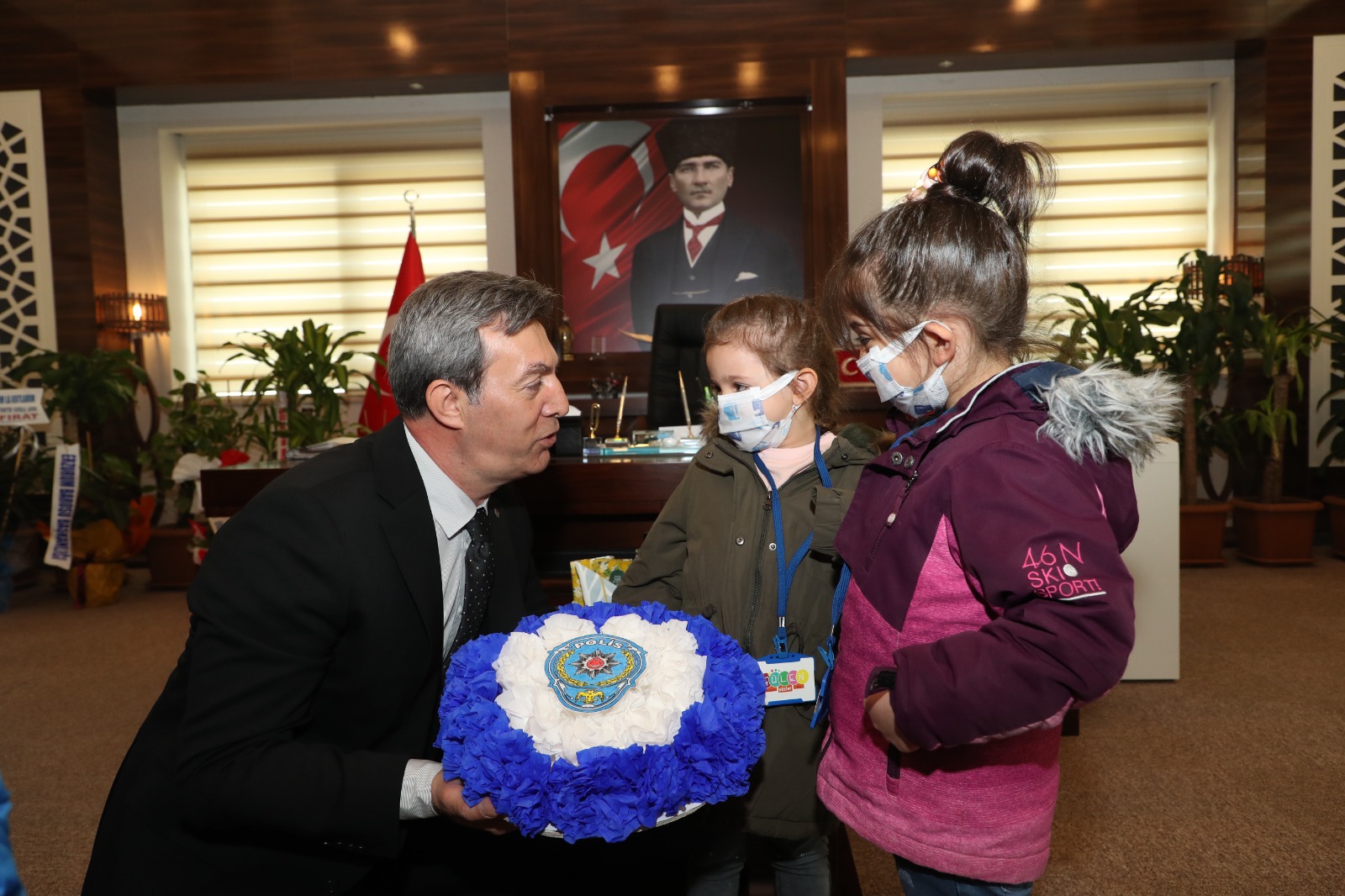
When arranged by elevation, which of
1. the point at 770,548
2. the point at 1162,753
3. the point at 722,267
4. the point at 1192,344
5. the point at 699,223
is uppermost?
the point at 699,223

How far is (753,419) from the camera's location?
1654mm

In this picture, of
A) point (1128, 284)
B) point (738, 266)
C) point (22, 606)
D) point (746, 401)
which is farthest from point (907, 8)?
point (22, 606)

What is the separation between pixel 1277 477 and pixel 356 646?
5.37 meters

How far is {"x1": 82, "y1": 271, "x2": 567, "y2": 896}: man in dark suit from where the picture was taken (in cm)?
112

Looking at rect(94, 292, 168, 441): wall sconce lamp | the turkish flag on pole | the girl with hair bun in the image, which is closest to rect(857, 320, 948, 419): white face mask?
the girl with hair bun

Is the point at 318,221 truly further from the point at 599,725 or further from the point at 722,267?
the point at 599,725

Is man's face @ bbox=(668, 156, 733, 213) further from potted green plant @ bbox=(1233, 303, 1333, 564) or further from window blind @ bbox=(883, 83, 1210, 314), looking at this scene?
potted green plant @ bbox=(1233, 303, 1333, 564)

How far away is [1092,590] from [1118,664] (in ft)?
0.27

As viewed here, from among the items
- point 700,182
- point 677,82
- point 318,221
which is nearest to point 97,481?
point 318,221

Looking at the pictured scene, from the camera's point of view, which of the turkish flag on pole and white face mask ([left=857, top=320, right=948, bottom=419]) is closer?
white face mask ([left=857, top=320, right=948, bottom=419])

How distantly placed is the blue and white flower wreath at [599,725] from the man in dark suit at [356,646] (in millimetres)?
93

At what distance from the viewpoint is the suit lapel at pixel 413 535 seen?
1268 millimetres

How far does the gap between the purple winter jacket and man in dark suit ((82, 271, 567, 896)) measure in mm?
493

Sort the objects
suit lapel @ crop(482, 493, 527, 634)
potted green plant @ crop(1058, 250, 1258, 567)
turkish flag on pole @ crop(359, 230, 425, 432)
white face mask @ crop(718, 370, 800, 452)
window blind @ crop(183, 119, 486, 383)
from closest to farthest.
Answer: suit lapel @ crop(482, 493, 527, 634) → white face mask @ crop(718, 370, 800, 452) → turkish flag on pole @ crop(359, 230, 425, 432) → potted green plant @ crop(1058, 250, 1258, 567) → window blind @ crop(183, 119, 486, 383)
